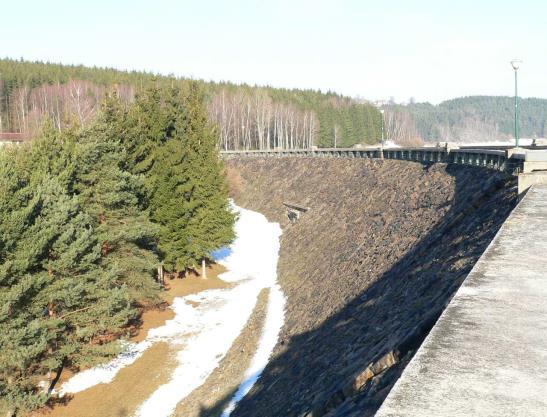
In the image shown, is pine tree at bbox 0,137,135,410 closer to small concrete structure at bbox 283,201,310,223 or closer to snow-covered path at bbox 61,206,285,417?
snow-covered path at bbox 61,206,285,417

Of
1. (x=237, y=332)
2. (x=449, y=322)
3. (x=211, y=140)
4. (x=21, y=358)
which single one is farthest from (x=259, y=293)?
(x=449, y=322)

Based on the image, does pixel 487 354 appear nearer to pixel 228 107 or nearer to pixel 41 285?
pixel 41 285

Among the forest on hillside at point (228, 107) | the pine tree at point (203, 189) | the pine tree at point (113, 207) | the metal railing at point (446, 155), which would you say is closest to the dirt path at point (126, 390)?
the pine tree at point (113, 207)

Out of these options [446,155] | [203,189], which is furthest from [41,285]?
[446,155]

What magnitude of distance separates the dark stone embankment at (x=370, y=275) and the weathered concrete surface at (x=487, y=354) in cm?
131

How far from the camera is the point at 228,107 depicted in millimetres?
106750

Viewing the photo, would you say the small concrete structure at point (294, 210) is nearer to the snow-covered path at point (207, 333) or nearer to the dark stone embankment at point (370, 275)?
the dark stone embankment at point (370, 275)

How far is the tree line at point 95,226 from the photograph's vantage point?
16594 mm

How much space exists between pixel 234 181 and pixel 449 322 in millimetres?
59324

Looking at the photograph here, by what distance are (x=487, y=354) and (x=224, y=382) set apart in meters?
15.2

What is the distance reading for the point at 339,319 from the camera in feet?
63.9

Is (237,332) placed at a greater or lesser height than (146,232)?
lesser

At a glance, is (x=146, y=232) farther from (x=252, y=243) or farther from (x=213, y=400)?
(x=252, y=243)

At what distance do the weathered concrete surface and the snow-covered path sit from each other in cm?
1189
